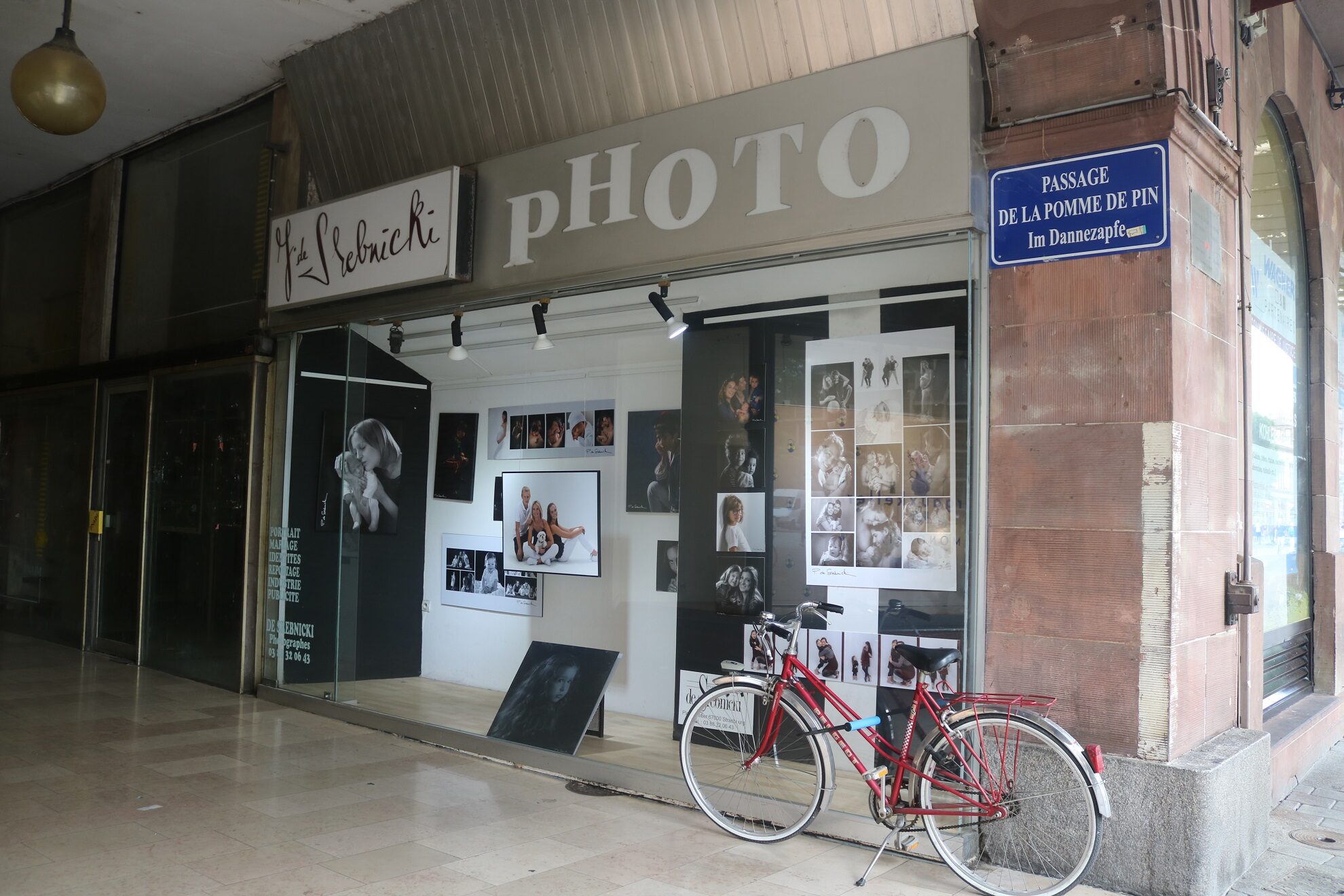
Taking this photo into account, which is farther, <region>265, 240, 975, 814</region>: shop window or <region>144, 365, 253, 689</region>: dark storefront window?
<region>144, 365, 253, 689</region>: dark storefront window

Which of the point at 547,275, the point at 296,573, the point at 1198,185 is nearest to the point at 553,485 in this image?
the point at 547,275

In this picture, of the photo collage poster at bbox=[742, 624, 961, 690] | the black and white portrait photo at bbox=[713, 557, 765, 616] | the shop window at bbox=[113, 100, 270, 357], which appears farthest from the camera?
the shop window at bbox=[113, 100, 270, 357]

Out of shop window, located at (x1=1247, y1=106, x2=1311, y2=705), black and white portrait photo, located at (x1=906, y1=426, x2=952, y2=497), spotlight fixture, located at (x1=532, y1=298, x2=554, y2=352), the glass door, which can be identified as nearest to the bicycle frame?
black and white portrait photo, located at (x1=906, y1=426, x2=952, y2=497)

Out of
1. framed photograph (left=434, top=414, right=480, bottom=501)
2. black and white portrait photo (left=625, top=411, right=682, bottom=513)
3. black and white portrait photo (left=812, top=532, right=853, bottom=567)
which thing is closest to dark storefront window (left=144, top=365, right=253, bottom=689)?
framed photograph (left=434, top=414, right=480, bottom=501)

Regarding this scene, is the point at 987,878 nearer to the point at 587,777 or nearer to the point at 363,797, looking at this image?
the point at 587,777

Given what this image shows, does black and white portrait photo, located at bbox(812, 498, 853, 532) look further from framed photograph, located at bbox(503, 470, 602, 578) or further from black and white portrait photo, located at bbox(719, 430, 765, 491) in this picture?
framed photograph, located at bbox(503, 470, 602, 578)

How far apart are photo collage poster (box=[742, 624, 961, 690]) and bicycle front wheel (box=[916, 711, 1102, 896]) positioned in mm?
352

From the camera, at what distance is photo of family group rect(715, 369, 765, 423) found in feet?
16.1

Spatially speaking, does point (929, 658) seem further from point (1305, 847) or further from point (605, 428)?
point (605, 428)

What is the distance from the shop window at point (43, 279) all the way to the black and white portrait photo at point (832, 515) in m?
7.99

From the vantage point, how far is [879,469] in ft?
14.8

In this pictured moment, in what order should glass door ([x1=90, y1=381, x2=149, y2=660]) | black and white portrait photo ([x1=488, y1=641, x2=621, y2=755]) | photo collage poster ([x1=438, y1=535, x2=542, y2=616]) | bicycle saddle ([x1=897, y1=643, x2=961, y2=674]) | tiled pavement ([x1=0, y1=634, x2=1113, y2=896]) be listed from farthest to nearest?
1. glass door ([x1=90, y1=381, x2=149, y2=660])
2. photo collage poster ([x1=438, y1=535, x2=542, y2=616])
3. black and white portrait photo ([x1=488, y1=641, x2=621, y2=755])
4. bicycle saddle ([x1=897, y1=643, x2=961, y2=674])
5. tiled pavement ([x1=0, y1=634, x2=1113, y2=896])

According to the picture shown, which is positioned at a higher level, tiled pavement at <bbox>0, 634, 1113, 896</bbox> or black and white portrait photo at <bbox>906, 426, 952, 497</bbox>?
black and white portrait photo at <bbox>906, 426, 952, 497</bbox>

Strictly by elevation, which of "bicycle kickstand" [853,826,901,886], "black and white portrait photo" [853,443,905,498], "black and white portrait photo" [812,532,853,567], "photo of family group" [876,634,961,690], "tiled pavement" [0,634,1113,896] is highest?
"black and white portrait photo" [853,443,905,498]
